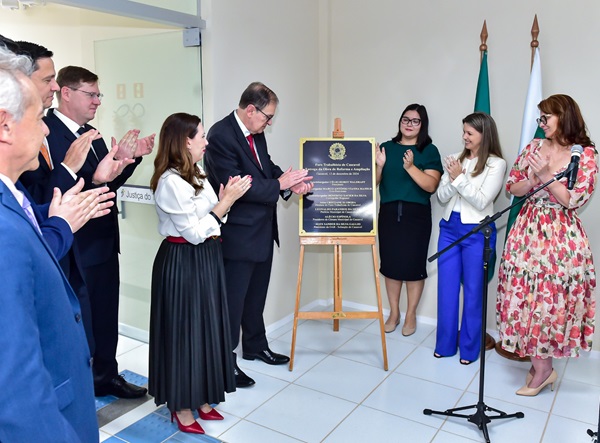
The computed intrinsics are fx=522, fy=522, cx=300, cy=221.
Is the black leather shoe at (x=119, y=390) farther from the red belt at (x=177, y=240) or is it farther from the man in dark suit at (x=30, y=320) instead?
the man in dark suit at (x=30, y=320)

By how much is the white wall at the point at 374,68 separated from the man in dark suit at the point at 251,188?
14.1 inches

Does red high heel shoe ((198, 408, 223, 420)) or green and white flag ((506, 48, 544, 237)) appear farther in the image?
green and white flag ((506, 48, 544, 237))

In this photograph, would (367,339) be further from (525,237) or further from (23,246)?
(23,246)

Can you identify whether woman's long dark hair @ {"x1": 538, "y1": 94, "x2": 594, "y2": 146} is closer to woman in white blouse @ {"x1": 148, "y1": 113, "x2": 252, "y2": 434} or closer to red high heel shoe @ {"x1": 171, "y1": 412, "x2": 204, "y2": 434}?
woman in white blouse @ {"x1": 148, "y1": 113, "x2": 252, "y2": 434}

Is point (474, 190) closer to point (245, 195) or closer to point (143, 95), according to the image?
point (245, 195)

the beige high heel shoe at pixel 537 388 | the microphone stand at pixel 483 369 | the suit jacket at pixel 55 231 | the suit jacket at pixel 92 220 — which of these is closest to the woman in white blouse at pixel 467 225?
the beige high heel shoe at pixel 537 388

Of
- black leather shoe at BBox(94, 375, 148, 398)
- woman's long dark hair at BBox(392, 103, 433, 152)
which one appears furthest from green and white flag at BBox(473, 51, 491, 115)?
black leather shoe at BBox(94, 375, 148, 398)

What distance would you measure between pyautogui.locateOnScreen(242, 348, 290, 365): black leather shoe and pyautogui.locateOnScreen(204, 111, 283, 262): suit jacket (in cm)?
72

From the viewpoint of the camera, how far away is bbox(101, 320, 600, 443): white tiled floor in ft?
8.87

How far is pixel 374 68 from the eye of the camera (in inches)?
167

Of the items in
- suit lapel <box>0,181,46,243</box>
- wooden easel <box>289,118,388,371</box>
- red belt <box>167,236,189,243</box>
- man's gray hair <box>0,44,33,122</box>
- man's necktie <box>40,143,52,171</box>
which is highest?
man's gray hair <box>0,44,33,122</box>

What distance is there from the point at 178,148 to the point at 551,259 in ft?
6.93

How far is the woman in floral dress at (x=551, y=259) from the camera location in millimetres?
2859

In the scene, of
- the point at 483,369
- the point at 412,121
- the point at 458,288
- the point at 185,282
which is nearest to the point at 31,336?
the point at 185,282
